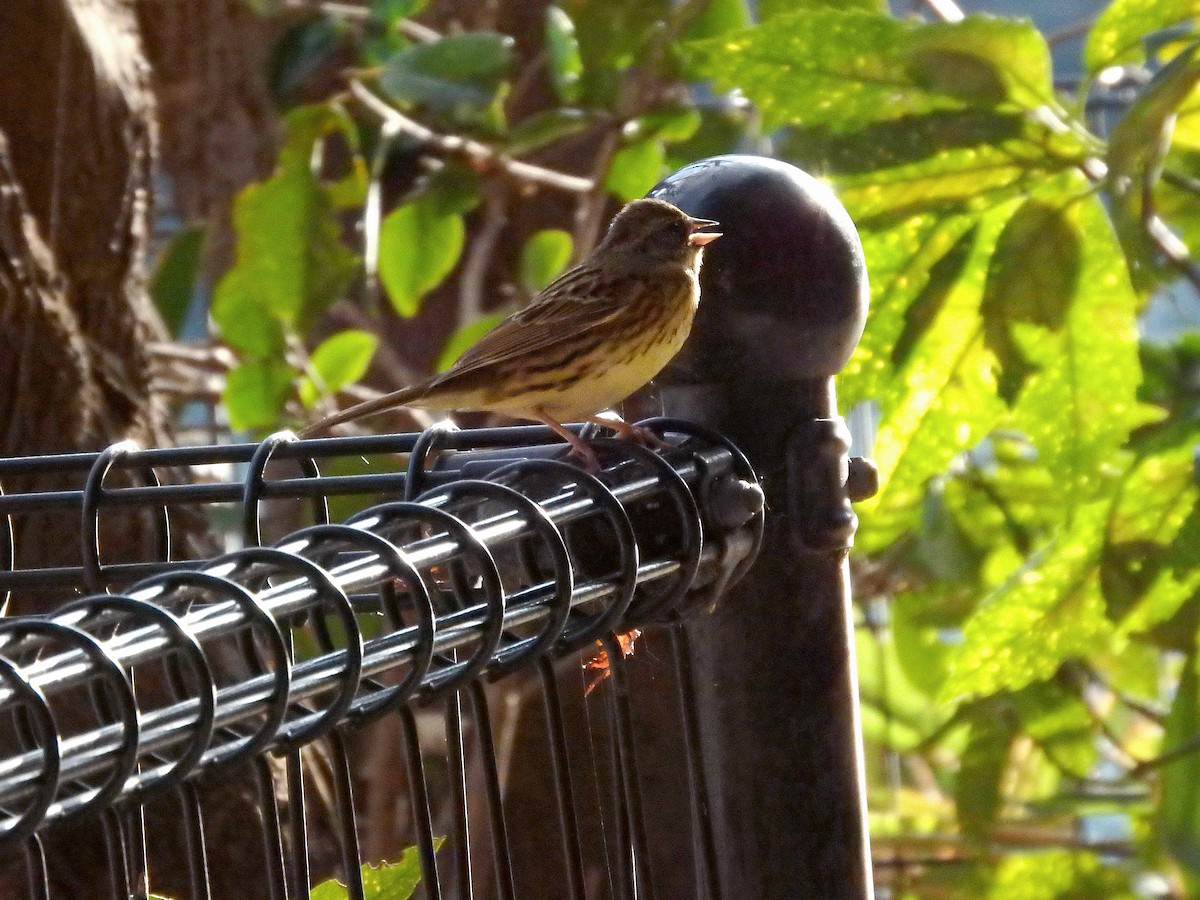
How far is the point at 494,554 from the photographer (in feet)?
3.27

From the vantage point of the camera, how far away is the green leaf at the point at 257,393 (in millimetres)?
2371

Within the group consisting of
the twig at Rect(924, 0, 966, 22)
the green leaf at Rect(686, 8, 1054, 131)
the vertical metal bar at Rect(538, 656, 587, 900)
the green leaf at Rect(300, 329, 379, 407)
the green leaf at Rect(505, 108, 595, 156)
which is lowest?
the vertical metal bar at Rect(538, 656, 587, 900)

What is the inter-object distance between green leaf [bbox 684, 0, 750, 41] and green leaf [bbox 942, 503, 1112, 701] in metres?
0.99

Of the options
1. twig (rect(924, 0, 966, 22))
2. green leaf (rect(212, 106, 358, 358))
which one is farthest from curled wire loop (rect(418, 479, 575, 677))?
green leaf (rect(212, 106, 358, 358))

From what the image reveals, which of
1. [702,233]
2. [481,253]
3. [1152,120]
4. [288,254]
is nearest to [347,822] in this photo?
[702,233]

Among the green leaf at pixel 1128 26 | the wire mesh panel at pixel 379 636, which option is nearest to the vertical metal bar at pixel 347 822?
the wire mesh panel at pixel 379 636

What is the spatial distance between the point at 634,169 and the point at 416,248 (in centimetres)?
36

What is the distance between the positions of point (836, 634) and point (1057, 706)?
3.80ft

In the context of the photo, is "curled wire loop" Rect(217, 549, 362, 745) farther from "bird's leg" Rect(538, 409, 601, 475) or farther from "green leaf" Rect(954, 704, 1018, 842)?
"green leaf" Rect(954, 704, 1018, 842)

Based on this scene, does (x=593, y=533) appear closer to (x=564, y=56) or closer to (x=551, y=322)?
(x=551, y=322)

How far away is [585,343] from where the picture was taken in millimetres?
1828

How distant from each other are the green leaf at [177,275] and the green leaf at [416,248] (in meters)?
0.40

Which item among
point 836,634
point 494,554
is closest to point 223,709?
point 494,554

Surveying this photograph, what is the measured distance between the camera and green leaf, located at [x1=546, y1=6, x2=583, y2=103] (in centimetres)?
235
